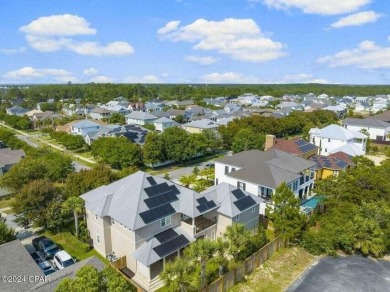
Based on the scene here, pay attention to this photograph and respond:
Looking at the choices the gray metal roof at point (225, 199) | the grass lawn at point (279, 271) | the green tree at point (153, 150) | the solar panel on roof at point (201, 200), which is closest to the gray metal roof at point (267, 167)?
the gray metal roof at point (225, 199)

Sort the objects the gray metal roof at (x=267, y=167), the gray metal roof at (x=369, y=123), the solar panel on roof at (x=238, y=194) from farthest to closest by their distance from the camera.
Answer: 1. the gray metal roof at (x=369, y=123)
2. the gray metal roof at (x=267, y=167)
3. the solar panel on roof at (x=238, y=194)

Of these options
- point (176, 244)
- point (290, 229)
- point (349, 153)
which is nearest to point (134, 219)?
point (176, 244)

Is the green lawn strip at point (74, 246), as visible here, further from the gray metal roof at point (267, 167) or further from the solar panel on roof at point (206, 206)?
the gray metal roof at point (267, 167)

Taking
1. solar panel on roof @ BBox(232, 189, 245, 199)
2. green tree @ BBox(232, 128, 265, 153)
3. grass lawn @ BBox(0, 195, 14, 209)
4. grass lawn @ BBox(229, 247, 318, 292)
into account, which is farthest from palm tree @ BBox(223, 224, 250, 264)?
green tree @ BBox(232, 128, 265, 153)

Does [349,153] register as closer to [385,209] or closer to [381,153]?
[381,153]

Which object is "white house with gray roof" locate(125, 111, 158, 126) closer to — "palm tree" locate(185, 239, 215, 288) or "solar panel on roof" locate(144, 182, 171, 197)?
"solar panel on roof" locate(144, 182, 171, 197)

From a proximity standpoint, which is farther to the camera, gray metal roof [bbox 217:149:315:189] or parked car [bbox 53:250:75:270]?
gray metal roof [bbox 217:149:315:189]

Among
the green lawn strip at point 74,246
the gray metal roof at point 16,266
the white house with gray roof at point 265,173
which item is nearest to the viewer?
the gray metal roof at point 16,266

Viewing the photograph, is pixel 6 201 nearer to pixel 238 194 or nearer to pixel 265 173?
pixel 238 194
